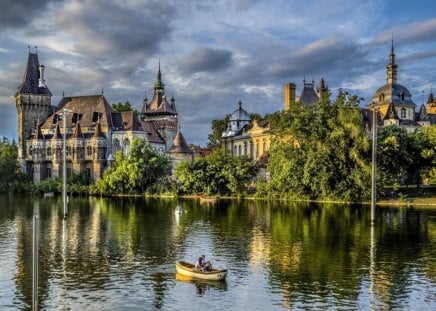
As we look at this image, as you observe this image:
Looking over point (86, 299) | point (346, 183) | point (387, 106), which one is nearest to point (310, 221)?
point (346, 183)

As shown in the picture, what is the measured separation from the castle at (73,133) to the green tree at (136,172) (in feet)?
36.9

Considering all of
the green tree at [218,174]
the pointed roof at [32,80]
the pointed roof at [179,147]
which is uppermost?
the pointed roof at [32,80]

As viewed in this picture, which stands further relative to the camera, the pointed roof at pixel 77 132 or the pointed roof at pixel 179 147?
the pointed roof at pixel 77 132

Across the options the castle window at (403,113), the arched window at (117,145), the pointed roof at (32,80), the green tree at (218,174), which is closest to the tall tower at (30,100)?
the pointed roof at (32,80)

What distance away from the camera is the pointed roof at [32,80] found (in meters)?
127

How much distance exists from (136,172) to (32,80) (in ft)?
148

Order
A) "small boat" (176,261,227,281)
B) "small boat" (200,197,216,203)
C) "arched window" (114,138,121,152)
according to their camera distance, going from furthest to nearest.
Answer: "arched window" (114,138,121,152) < "small boat" (200,197,216,203) < "small boat" (176,261,227,281)

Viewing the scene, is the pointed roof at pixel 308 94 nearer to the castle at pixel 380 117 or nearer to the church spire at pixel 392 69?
the castle at pixel 380 117

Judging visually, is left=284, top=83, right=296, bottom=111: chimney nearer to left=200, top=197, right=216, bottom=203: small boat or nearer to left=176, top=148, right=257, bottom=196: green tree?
left=176, top=148, right=257, bottom=196: green tree

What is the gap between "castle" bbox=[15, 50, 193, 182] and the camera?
118 metres

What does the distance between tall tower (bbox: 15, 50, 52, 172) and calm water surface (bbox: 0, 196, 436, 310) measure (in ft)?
229

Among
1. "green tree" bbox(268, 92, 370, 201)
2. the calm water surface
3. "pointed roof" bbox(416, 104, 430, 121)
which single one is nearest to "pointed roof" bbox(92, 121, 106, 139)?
"green tree" bbox(268, 92, 370, 201)

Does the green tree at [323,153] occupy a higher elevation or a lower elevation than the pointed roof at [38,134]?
lower

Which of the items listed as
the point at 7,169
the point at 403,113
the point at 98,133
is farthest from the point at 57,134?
the point at 403,113
